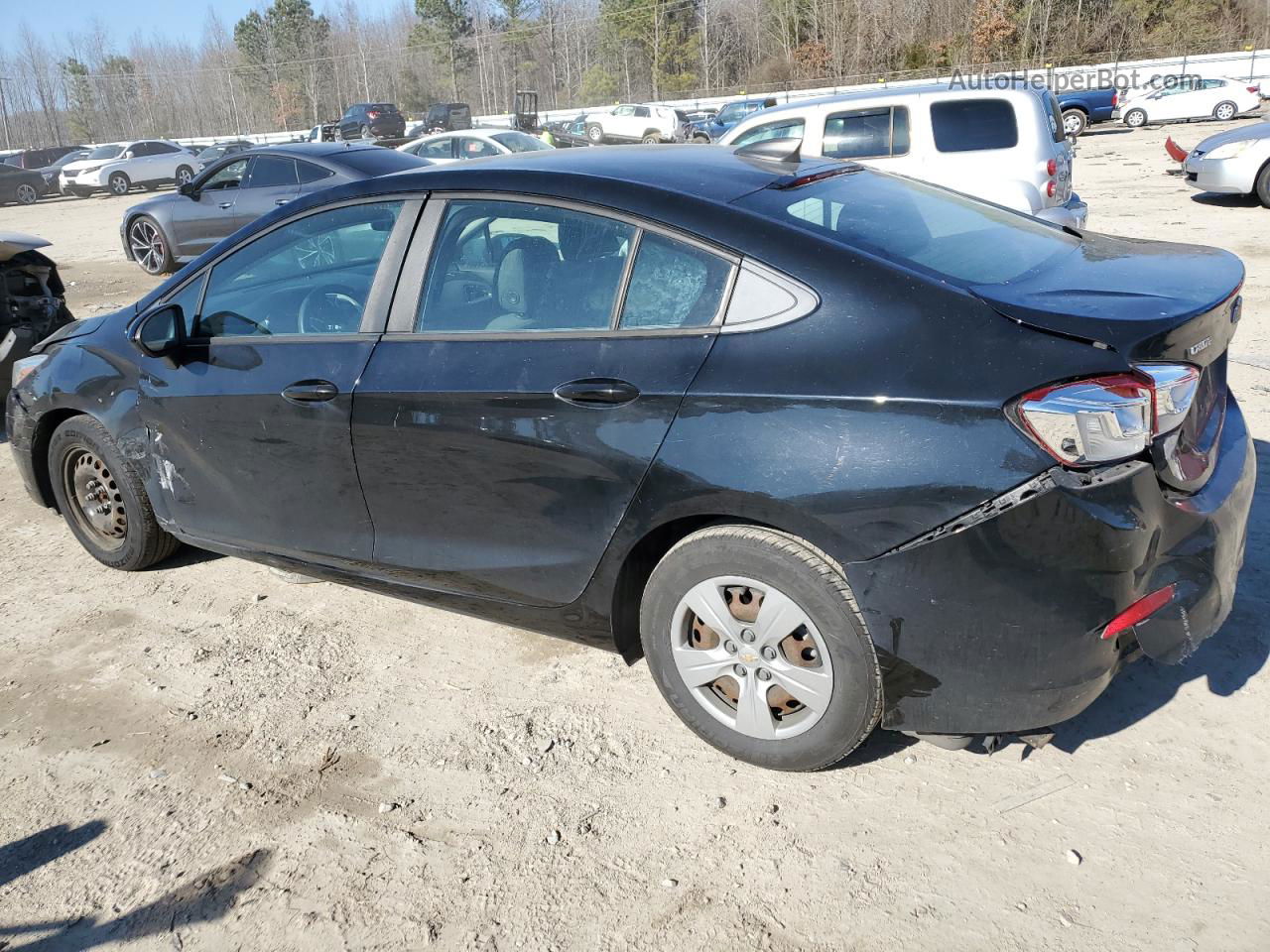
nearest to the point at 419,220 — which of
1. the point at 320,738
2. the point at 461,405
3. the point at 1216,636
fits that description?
the point at 461,405

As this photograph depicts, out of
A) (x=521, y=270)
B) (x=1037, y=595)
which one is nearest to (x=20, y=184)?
(x=521, y=270)

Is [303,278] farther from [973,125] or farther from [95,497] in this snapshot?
[973,125]

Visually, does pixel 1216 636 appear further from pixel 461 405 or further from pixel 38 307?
pixel 38 307

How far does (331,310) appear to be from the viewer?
11.4ft

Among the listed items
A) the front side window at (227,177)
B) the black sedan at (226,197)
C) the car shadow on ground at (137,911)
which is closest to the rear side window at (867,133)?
the black sedan at (226,197)

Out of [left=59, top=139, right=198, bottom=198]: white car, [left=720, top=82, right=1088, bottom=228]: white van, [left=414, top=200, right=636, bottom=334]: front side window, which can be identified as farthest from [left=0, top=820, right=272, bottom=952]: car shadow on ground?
[left=59, top=139, right=198, bottom=198]: white car

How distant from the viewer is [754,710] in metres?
2.80

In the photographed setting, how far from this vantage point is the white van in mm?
9406

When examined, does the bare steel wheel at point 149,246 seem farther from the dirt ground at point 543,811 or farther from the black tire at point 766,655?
the black tire at point 766,655

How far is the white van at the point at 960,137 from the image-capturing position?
9.41 metres

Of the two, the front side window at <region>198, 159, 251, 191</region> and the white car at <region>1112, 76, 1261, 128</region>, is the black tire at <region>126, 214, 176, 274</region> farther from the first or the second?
the white car at <region>1112, 76, 1261, 128</region>

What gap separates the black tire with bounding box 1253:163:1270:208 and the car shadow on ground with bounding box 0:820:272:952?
13.6m

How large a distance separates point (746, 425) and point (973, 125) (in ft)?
28.2

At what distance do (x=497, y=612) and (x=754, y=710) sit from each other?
0.92m
